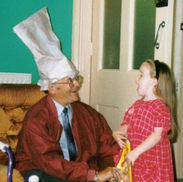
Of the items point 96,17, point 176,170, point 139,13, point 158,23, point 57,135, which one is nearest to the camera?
point 57,135

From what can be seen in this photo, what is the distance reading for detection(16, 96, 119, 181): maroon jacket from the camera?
5.66ft

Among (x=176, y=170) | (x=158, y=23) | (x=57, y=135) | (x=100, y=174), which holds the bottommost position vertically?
(x=176, y=170)

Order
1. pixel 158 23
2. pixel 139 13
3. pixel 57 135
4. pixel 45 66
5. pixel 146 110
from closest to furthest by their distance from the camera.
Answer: pixel 146 110
pixel 57 135
pixel 45 66
pixel 158 23
pixel 139 13

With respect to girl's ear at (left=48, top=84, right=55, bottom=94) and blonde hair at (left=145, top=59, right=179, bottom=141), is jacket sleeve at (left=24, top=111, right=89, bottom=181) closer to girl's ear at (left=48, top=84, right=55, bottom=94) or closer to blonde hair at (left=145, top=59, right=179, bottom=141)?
girl's ear at (left=48, top=84, right=55, bottom=94)

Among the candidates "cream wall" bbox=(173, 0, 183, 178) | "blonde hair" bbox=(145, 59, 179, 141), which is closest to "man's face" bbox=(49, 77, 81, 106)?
"blonde hair" bbox=(145, 59, 179, 141)

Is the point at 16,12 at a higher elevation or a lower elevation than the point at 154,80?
higher

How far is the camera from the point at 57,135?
1.89 metres

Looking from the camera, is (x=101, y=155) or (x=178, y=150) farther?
(x=178, y=150)

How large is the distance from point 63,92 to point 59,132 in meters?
0.24

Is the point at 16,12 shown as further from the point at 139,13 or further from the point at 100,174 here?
the point at 100,174

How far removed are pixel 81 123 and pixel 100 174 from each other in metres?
0.38

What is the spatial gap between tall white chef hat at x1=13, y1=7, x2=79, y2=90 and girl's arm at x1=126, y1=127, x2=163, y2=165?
618 millimetres

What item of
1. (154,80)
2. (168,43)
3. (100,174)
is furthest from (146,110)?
(168,43)

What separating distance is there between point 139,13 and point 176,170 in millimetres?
1551
